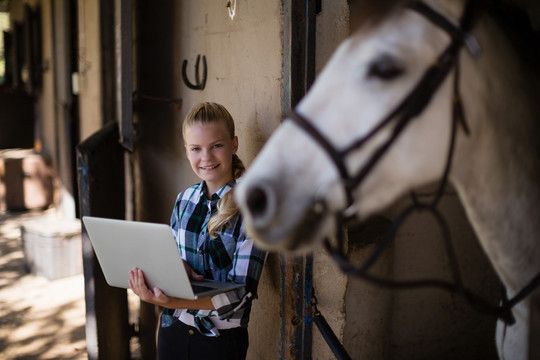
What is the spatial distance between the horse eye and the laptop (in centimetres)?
78

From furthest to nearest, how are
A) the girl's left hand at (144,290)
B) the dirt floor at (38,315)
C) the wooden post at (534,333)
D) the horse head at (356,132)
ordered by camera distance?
the dirt floor at (38,315) → the girl's left hand at (144,290) → the horse head at (356,132) → the wooden post at (534,333)

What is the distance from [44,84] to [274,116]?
7.59 meters

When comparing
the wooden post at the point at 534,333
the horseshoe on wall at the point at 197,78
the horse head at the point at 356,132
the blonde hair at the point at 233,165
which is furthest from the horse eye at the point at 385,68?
the horseshoe on wall at the point at 197,78

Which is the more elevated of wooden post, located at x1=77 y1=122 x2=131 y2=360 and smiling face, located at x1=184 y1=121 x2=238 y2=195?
smiling face, located at x1=184 y1=121 x2=238 y2=195

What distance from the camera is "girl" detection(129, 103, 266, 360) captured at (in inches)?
68.6

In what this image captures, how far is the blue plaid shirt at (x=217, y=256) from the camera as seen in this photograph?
1.73m

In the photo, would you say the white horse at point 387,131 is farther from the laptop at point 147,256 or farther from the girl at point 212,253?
the girl at point 212,253

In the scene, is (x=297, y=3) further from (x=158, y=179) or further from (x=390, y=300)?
(x=158, y=179)

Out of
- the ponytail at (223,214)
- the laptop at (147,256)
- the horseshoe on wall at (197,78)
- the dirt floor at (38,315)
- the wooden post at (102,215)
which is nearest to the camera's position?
the laptop at (147,256)

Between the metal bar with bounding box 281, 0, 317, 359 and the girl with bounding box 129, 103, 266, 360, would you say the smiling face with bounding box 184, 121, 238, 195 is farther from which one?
the metal bar with bounding box 281, 0, 317, 359

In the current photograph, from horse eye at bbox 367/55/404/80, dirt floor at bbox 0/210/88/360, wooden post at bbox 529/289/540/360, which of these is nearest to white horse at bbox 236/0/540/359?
horse eye at bbox 367/55/404/80

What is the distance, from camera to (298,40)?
181 cm

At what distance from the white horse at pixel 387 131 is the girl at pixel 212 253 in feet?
2.22

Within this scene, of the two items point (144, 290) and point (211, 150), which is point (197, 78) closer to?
point (211, 150)
